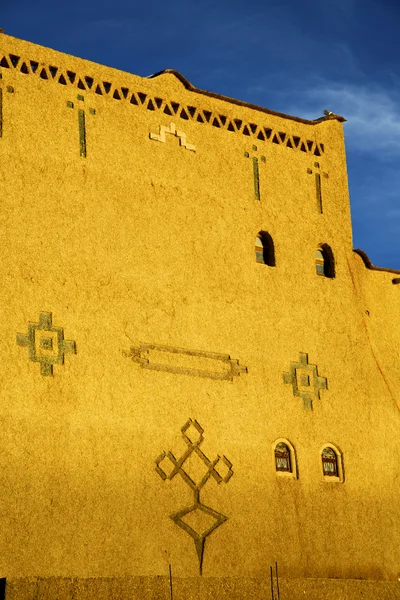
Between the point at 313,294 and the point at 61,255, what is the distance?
4.33 meters

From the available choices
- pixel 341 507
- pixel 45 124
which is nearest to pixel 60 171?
pixel 45 124

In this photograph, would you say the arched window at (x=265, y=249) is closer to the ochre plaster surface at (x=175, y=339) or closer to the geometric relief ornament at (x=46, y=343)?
the ochre plaster surface at (x=175, y=339)

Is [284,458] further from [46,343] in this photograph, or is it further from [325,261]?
[46,343]

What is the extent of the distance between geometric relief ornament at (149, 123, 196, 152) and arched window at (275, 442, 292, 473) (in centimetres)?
436

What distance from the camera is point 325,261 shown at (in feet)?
65.0

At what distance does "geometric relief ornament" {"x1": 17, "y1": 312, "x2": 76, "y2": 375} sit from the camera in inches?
631

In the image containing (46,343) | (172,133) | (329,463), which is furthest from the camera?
(329,463)

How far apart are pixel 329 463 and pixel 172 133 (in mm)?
5168

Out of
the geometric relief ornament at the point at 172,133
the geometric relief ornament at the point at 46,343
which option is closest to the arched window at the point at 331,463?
the geometric relief ornament at the point at 46,343

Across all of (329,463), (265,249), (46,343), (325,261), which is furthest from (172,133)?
(329,463)

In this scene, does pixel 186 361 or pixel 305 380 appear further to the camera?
pixel 305 380

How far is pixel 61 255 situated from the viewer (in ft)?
54.6

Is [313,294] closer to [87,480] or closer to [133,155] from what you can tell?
[133,155]

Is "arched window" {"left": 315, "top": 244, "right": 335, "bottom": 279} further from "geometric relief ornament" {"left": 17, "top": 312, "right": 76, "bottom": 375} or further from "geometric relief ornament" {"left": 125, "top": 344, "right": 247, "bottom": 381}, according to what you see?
"geometric relief ornament" {"left": 17, "top": 312, "right": 76, "bottom": 375}
